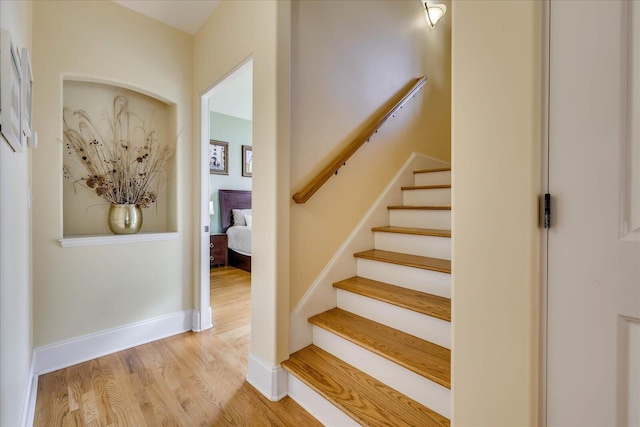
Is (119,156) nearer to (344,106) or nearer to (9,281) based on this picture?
(9,281)

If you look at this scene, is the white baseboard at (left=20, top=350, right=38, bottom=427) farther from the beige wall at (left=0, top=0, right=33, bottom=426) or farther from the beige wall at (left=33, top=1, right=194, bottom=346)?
the beige wall at (left=33, top=1, right=194, bottom=346)

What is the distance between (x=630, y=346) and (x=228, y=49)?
2.49 m

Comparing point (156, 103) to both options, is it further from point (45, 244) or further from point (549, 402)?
point (549, 402)

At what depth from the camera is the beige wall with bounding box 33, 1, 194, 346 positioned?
1.86 metres

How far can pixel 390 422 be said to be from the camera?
3.82 feet

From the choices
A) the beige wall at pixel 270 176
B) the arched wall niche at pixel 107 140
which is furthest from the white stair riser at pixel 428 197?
the arched wall niche at pixel 107 140

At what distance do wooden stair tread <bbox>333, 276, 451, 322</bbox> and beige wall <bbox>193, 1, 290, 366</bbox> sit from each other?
495 mm

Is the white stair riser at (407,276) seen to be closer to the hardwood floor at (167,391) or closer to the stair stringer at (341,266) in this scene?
the stair stringer at (341,266)

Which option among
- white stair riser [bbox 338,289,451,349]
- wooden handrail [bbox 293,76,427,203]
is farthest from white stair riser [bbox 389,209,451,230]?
white stair riser [bbox 338,289,451,349]

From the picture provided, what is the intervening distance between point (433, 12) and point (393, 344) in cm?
319

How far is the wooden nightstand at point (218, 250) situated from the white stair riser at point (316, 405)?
3513 mm

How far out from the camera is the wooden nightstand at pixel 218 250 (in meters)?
4.68

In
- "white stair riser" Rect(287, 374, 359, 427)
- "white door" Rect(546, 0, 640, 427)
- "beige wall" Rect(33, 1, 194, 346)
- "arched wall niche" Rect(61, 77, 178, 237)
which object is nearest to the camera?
"white door" Rect(546, 0, 640, 427)

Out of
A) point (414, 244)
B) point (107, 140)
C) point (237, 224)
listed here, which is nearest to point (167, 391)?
point (414, 244)
